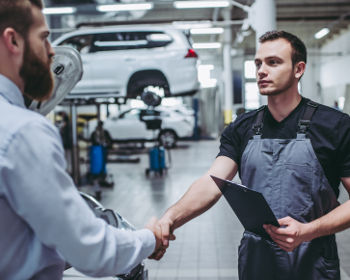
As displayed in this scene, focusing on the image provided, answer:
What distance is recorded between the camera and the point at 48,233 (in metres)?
0.97

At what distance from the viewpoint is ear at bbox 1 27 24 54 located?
1.00m

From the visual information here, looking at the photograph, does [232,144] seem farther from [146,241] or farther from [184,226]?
[184,226]

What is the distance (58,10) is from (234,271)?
30.7 ft

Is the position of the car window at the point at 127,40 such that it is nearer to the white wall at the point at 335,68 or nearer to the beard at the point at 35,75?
the beard at the point at 35,75

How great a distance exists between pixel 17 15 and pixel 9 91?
18 cm

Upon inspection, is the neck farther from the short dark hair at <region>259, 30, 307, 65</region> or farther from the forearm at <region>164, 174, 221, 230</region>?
the forearm at <region>164, 174, 221, 230</region>

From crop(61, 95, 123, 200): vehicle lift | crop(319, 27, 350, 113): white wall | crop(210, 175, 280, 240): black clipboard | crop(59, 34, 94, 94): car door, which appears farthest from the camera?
crop(319, 27, 350, 113): white wall

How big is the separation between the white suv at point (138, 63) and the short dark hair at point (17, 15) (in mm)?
7251

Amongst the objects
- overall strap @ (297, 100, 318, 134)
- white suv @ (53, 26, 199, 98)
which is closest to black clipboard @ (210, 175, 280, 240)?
overall strap @ (297, 100, 318, 134)

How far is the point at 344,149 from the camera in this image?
5.53 feet

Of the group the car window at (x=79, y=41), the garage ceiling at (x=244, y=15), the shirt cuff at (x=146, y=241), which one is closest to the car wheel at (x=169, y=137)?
the garage ceiling at (x=244, y=15)

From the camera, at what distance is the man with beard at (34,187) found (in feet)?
3.07

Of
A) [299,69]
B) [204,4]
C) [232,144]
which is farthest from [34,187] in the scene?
[204,4]

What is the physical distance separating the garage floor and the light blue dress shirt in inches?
110
